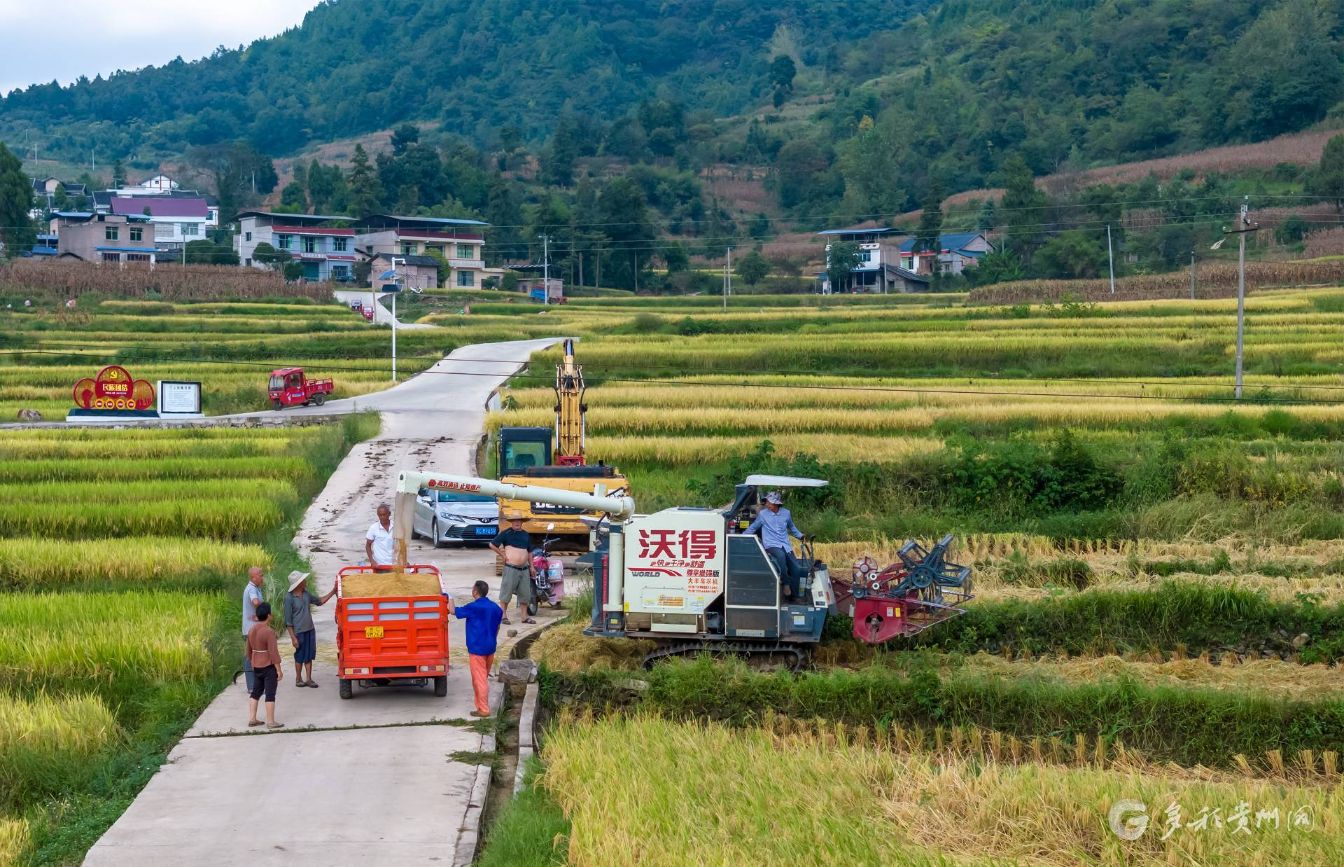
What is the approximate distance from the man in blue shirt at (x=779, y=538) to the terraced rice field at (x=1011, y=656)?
132 cm

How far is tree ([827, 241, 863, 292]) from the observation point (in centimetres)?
9956

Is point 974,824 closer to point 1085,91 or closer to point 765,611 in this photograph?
point 765,611

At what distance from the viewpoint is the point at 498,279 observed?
107 metres

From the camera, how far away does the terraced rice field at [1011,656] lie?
11.7m

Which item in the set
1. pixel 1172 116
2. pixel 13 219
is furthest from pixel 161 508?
pixel 1172 116

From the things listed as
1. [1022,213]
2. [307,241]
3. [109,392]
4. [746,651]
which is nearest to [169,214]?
[307,241]

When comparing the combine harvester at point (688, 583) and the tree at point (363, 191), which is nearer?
the combine harvester at point (688, 583)

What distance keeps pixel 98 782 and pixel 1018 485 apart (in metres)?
19.2

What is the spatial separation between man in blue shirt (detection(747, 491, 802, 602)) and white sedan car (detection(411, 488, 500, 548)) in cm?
904

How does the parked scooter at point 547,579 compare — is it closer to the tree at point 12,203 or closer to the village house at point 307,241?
the village house at point 307,241

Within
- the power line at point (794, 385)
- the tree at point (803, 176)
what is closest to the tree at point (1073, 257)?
the power line at point (794, 385)

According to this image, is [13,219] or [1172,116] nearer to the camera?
[13,219]

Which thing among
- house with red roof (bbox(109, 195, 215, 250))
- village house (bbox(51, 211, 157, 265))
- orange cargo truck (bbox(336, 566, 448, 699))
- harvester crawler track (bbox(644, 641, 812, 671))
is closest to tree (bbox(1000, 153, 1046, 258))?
house with red roof (bbox(109, 195, 215, 250))

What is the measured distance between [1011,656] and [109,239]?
4010 inches
